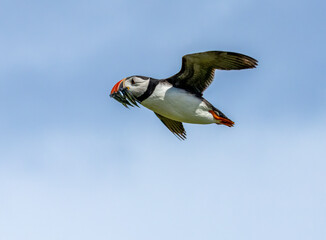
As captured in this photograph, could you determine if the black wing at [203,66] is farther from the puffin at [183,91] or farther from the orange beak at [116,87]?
the orange beak at [116,87]

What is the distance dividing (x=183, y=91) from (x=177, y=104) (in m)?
0.39

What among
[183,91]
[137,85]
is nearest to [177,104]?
[183,91]

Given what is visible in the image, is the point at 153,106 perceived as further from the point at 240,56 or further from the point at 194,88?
the point at 240,56

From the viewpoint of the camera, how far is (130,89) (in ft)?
53.6

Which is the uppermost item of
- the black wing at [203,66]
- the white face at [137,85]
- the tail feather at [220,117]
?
the black wing at [203,66]

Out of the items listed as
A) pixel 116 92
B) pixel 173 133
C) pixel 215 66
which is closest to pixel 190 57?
pixel 215 66

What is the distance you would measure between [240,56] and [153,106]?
229cm

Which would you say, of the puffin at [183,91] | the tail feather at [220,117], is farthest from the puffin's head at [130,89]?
the tail feather at [220,117]

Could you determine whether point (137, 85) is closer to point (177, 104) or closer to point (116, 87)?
point (116, 87)

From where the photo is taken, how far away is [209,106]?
54.0ft

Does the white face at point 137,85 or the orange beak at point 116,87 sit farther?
the orange beak at point 116,87

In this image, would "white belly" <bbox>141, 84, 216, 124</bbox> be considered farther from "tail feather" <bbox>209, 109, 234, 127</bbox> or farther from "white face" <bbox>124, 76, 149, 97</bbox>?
"white face" <bbox>124, 76, 149, 97</bbox>

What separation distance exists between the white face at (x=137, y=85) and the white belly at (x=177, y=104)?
0.77ft

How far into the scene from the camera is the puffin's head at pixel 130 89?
53.4ft
